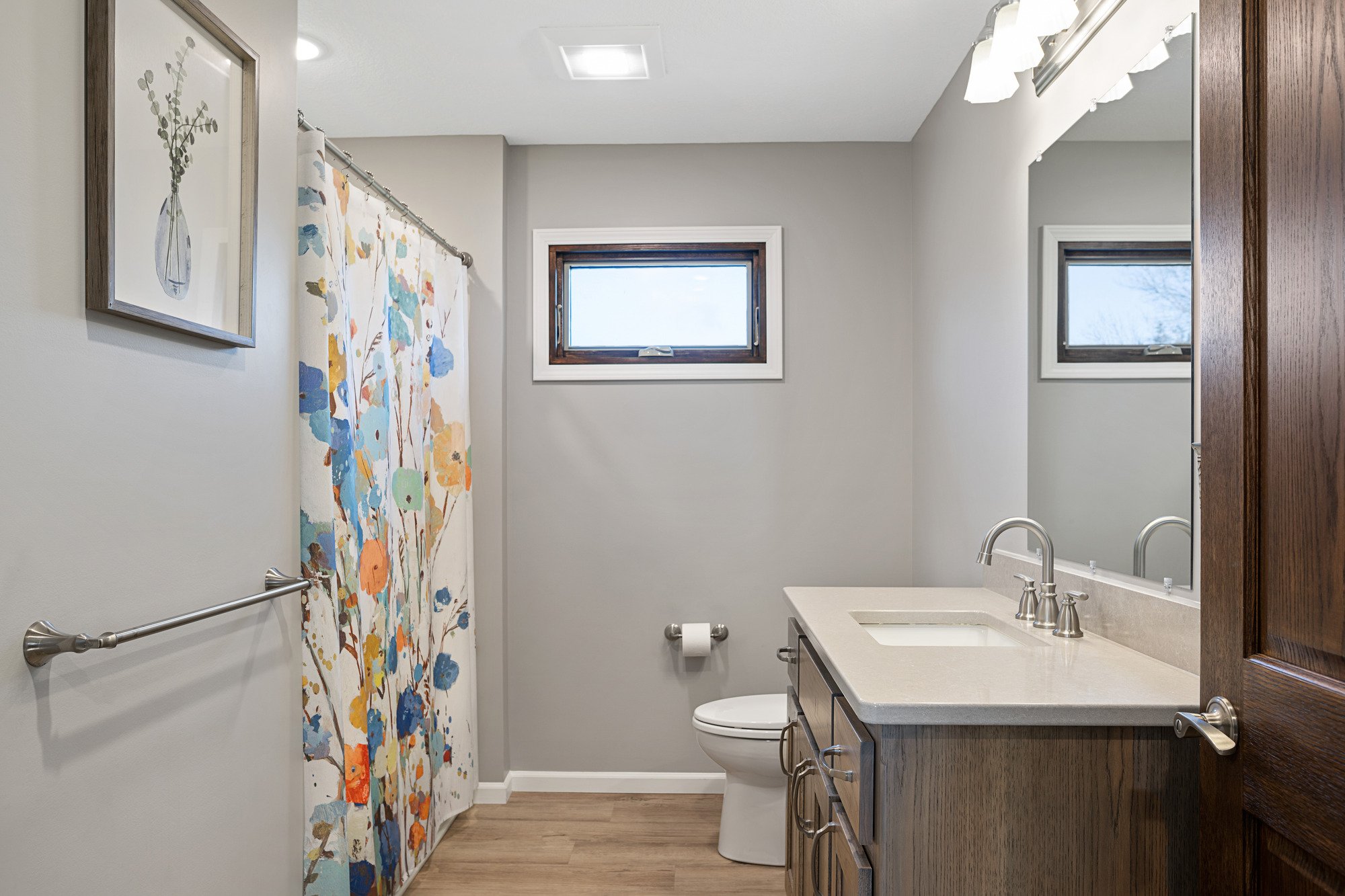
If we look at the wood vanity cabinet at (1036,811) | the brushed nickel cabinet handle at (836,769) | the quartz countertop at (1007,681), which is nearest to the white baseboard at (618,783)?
the quartz countertop at (1007,681)

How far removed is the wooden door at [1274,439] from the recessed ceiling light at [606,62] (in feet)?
5.78

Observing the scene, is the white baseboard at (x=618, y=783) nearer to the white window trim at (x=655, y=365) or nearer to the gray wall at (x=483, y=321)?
the gray wall at (x=483, y=321)

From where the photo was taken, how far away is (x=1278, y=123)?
876mm

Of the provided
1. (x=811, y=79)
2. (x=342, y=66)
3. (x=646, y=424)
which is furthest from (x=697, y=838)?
(x=342, y=66)

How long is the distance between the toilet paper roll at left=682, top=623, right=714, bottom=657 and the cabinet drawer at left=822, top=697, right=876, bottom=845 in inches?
61.9

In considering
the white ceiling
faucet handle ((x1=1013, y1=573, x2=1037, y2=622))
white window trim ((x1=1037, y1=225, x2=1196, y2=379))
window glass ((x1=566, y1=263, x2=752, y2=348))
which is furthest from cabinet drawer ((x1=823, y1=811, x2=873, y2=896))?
window glass ((x1=566, y1=263, x2=752, y2=348))

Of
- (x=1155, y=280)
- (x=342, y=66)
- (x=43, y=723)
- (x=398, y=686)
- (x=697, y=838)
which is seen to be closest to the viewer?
(x=43, y=723)

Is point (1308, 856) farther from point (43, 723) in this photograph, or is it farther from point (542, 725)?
point (542, 725)

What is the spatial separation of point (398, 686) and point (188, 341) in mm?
1297

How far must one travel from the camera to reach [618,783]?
10.5 ft

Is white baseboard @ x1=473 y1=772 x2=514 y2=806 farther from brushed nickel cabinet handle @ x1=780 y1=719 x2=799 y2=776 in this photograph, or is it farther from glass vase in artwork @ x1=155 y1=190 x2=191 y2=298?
glass vase in artwork @ x1=155 y1=190 x2=191 y2=298

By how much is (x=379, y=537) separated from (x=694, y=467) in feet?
4.27

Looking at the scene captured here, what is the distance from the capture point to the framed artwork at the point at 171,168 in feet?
3.78

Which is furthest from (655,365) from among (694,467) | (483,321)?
(483,321)
